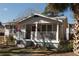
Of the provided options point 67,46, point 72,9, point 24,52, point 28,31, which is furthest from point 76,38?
point 24,52

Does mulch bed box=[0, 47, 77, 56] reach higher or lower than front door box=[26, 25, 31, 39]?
lower

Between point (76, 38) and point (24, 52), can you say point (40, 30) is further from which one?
point (76, 38)

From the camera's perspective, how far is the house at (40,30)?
10758 millimetres

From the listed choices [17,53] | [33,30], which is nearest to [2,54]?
[17,53]

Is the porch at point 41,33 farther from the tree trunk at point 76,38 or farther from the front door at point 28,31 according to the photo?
the tree trunk at point 76,38

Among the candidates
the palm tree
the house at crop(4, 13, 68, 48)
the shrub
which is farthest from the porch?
the palm tree

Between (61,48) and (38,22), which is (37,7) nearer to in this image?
(38,22)

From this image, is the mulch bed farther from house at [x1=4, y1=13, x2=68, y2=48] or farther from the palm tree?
the palm tree

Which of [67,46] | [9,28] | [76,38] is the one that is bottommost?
[67,46]

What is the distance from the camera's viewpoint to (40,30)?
1087cm

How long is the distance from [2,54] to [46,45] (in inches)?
46.5

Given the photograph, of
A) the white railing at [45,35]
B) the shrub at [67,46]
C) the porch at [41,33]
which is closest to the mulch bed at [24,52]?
the shrub at [67,46]

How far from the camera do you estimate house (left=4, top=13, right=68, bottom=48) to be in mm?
10758

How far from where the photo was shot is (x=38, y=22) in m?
11.0
